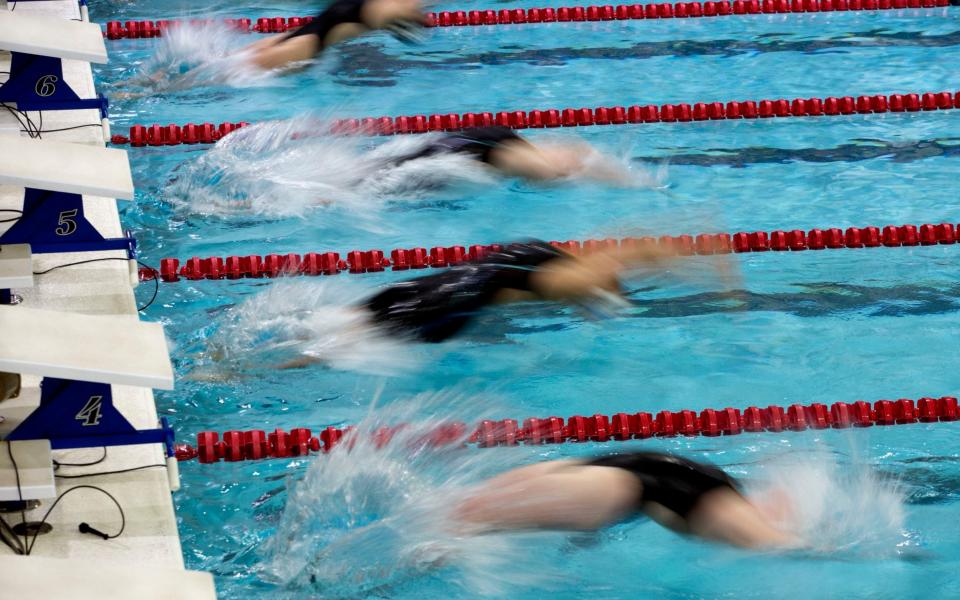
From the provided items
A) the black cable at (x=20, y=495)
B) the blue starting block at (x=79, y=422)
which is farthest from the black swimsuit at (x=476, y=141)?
the black cable at (x=20, y=495)

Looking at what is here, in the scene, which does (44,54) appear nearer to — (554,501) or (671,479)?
(554,501)

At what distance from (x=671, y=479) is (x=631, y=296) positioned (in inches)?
53.6

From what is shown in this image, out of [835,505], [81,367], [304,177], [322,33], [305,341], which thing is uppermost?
[322,33]

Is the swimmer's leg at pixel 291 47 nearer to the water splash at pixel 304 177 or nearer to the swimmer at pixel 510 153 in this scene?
the water splash at pixel 304 177

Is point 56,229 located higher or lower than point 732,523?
higher

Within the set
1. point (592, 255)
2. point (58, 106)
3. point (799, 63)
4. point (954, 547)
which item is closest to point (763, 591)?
point (954, 547)

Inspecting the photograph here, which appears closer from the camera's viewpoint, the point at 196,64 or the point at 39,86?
the point at 39,86

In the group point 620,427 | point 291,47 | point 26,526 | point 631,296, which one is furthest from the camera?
point 291,47

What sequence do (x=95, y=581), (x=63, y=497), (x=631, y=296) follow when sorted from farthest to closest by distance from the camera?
1. (x=631, y=296)
2. (x=63, y=497)
3. (x=95, y=581)

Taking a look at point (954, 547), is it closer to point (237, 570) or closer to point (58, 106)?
point (237, 570)

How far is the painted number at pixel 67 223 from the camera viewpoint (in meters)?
4.03

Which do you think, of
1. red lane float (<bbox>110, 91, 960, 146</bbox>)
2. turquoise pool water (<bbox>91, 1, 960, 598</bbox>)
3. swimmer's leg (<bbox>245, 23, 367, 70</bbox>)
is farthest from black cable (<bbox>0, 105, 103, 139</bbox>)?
swimmer's leg (<bbox>245, 23, 367, 70</bbox>)

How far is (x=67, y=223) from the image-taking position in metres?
4.04

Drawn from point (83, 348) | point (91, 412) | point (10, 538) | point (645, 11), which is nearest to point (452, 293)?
point (91, 412)
